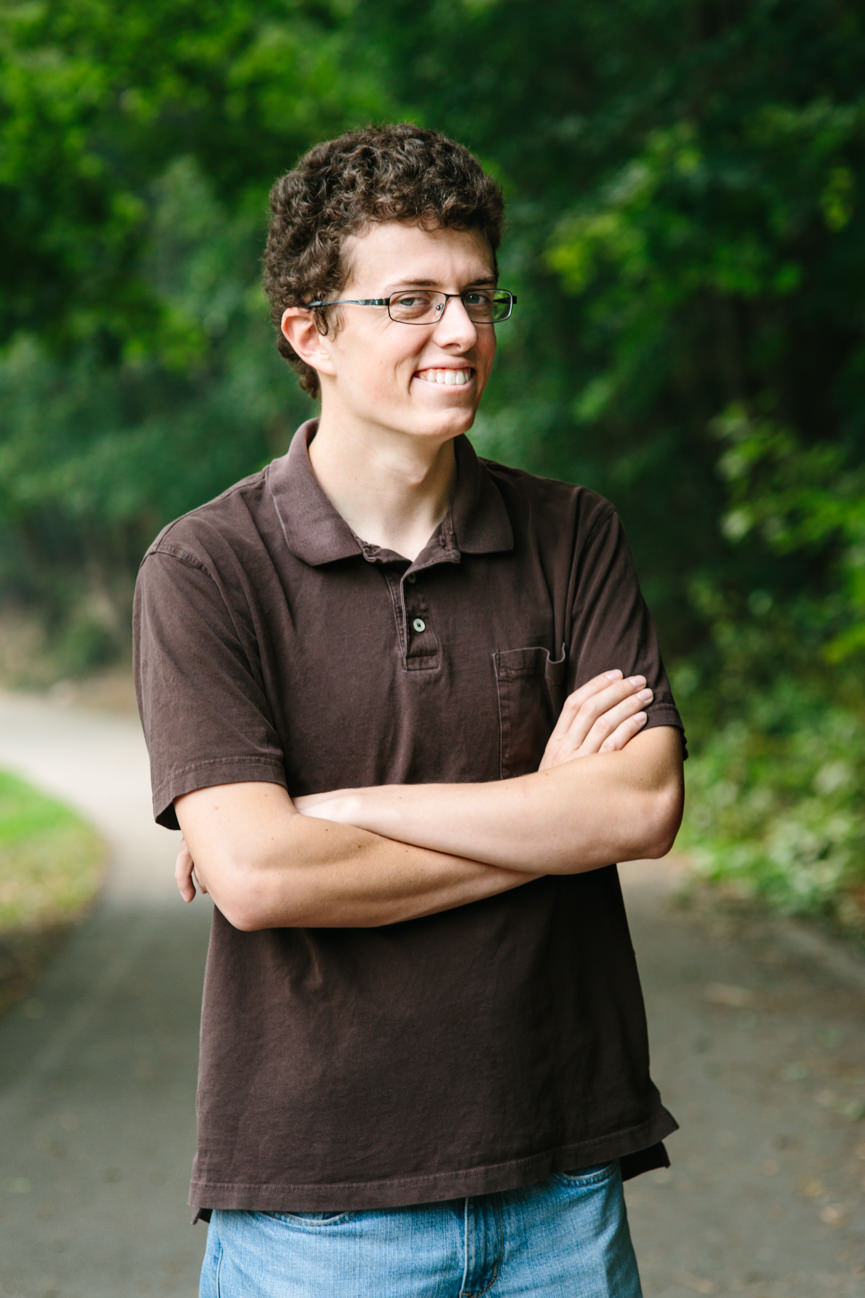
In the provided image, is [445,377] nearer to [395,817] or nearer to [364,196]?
[364,196]

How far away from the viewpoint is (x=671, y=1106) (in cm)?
571

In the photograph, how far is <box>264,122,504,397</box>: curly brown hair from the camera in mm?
2051

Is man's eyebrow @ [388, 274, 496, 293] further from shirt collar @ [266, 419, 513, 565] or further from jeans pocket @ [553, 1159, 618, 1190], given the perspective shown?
jeans pocket @ [553, 1159, 618, 1190]

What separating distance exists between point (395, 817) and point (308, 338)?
0.74 metres

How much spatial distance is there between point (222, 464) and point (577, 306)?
14.7 metres

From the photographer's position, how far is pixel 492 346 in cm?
216

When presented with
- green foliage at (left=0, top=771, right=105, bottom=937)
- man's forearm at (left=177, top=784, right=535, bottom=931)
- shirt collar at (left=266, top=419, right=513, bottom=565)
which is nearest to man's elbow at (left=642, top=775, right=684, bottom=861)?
man's forearm at (left=177, top=784, right=535, bottom=931)

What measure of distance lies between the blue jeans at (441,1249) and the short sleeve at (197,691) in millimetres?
604

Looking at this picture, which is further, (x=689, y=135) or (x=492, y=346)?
(x=689, y=135)

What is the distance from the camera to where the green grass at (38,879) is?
360 inches

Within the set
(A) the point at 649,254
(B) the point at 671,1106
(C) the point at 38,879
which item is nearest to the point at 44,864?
(C) the point at 38,879

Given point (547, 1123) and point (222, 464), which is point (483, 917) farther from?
point (222, 464)

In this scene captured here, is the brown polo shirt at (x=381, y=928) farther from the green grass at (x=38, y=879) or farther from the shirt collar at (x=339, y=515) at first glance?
the green grass at (x=38, y=879)

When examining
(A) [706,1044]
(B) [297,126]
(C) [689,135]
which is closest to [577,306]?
(B) [297,126]
